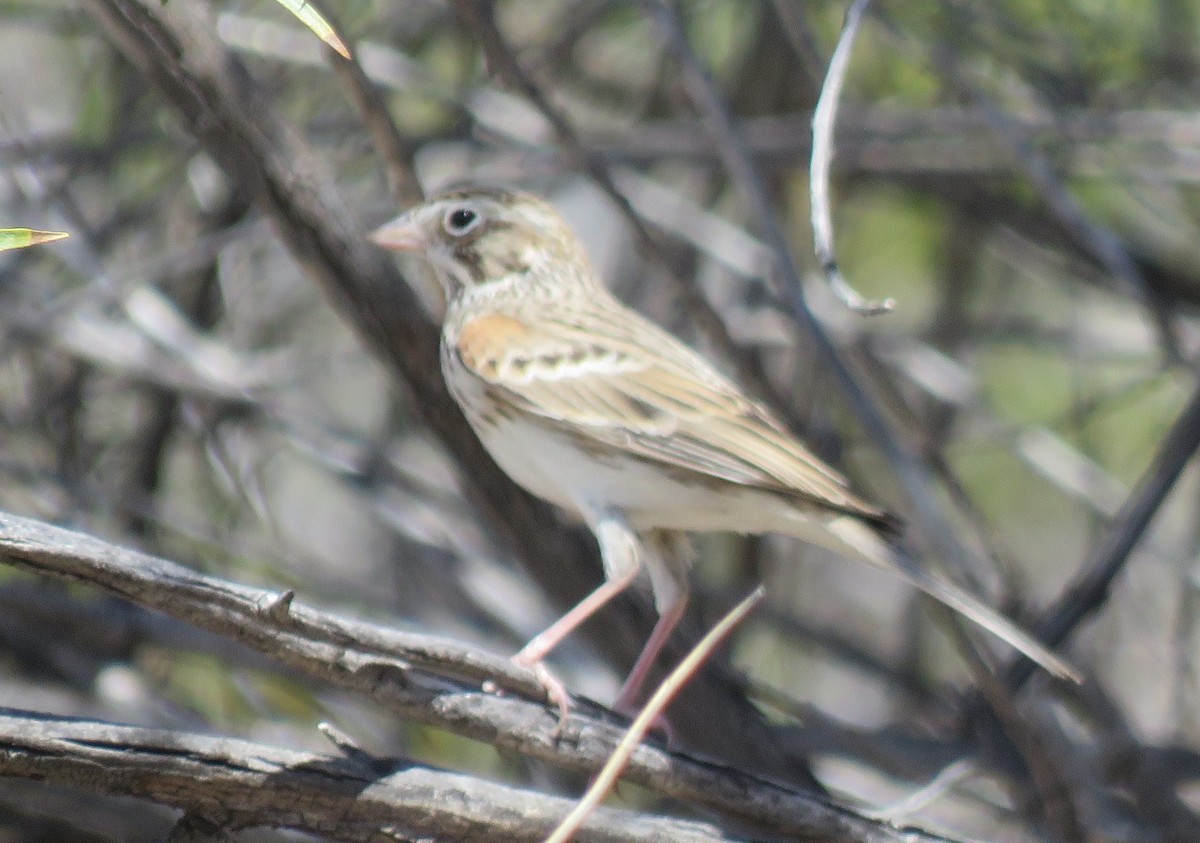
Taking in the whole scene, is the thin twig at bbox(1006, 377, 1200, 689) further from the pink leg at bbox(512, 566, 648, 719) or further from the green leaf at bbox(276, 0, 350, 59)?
the green leaf at bbox(276, 0, 350, 59)

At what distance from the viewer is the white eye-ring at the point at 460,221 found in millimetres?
3912

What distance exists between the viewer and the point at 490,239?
4.04 metres

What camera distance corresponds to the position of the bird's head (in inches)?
154

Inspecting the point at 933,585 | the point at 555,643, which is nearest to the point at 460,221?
the point at 555,643

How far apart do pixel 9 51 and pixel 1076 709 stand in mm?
5333

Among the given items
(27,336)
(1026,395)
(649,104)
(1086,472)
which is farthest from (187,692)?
(1026,395)

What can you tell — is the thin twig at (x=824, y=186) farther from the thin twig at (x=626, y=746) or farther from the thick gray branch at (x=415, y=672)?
the thick gray branch at (x=415, y=672)

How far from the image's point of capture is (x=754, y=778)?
2.74m

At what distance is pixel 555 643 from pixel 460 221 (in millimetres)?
1322

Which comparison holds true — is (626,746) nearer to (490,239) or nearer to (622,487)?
(622,487)

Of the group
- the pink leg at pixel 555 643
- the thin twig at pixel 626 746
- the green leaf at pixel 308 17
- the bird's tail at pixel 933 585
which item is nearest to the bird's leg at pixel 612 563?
the pink leg at pixel 555 643

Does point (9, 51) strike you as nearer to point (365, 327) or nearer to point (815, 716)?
point (365, 327)

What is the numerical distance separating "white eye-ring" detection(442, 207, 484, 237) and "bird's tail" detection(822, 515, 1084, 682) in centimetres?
133

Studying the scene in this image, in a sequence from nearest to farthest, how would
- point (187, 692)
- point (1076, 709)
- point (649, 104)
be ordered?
point (1076, 709) → point (187, 692) → point (649, 104)
